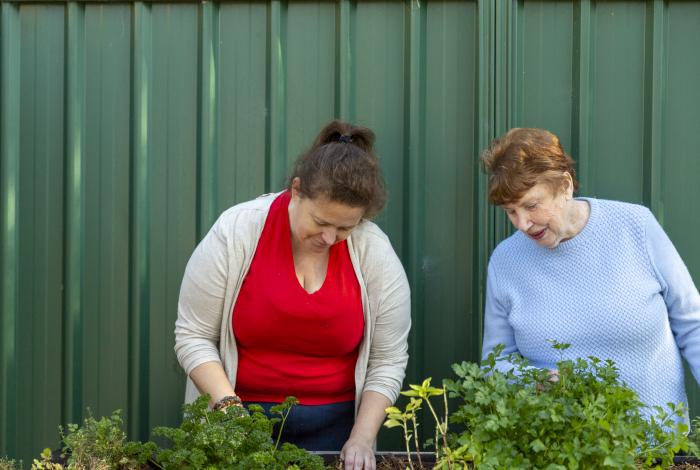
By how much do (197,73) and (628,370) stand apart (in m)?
1.82

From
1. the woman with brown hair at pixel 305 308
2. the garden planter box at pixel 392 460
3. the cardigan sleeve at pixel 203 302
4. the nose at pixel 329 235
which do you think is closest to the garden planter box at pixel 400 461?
the garden planter box at pixel 392 460

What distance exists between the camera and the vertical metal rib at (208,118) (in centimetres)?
320

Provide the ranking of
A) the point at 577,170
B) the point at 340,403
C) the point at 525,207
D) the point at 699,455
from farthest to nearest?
the point at 577,170 → the point at 340,403 → the point at 525,207 → the point at 699,455

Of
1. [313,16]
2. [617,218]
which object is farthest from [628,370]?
[313,16]

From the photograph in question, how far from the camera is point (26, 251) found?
330cm

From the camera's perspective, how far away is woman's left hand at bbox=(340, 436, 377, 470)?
2.26 metres

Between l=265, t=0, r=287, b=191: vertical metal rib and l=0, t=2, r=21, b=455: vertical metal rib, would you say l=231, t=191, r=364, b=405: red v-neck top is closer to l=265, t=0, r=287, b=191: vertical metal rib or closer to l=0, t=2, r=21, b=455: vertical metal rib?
l=265, t=0, r=287, b=191: vertical metal rib

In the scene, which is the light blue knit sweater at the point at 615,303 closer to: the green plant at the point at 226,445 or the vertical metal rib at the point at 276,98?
the green plant at the point at 226,445

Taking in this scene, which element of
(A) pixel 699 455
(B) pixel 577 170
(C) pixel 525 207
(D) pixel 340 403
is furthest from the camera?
(B) pixel 577 170

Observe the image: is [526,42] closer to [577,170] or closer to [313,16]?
[577,170]

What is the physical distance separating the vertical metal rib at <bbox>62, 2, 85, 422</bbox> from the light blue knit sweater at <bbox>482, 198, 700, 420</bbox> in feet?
5.13

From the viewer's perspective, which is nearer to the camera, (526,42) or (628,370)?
(628,370)

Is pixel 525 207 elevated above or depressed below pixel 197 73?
below

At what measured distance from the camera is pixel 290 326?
2.59 metres
